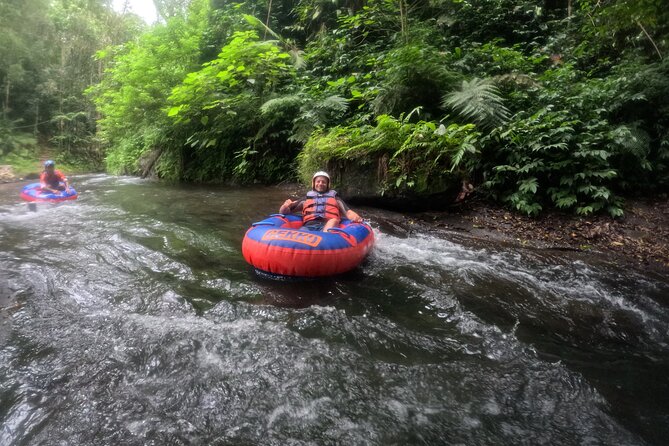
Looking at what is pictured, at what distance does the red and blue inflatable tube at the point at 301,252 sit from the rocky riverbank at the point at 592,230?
2353mm

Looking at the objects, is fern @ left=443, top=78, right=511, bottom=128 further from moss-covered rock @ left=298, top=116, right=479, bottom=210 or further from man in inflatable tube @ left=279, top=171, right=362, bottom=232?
man in inflatable tube @ left=279, top=171, right=362, bottom=232

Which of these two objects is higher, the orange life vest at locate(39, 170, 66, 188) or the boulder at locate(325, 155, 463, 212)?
the boulder at locate(325, 155, 463, 212)

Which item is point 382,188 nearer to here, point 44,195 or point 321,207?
point 321,207

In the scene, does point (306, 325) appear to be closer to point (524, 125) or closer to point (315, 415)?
point (315, 415)

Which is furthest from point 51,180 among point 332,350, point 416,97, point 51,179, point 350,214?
point 332,350

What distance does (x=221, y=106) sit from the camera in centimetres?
859

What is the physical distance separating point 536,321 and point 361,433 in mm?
1788

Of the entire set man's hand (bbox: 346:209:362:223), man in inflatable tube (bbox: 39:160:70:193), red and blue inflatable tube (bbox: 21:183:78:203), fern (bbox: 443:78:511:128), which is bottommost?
red and blue inflatable tube (bbox: 21:183:78:203)

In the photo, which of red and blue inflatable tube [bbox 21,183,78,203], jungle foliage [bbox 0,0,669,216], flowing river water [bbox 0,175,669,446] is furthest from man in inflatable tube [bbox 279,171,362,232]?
red and blue inflatable tube [bbox 21,183,78,203]

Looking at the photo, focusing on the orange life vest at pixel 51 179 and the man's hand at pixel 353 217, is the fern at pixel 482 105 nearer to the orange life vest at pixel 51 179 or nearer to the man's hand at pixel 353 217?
the man's hand at pixel 353 217

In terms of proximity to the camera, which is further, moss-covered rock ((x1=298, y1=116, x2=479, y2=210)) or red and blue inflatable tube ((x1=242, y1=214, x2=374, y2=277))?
moss-covered rock ((x1=298, y1=116, x2=479, y2=210))

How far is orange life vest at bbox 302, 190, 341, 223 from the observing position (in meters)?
A: 4.43

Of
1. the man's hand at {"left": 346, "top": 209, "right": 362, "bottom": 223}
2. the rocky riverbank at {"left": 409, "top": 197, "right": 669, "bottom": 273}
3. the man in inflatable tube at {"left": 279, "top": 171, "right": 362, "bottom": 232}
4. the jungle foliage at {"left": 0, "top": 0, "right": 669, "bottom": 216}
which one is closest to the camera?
→ the rocky riverbank at {"left": 409, "top": 197, "right": 669, "bottom": 273}

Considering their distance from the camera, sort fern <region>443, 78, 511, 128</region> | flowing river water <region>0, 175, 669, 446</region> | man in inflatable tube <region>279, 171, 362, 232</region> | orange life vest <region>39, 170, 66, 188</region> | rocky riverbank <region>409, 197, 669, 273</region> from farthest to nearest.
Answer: orange life vest <region>39, 170, 66, 188</region> → fern <region>443, 78, 511, 128</region> → man in inflatable tube <region>279, 171, 362, 232</region> → rocky riverbank <region>409, 197, 669, 273</region> → flowing river water <region>0, 175, 669, 446</region>
